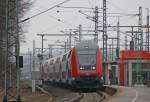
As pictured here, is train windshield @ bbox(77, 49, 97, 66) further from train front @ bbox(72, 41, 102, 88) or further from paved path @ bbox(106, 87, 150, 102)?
paved path @ bbox(106, 87, 150, 102)

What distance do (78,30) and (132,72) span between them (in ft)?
53.1

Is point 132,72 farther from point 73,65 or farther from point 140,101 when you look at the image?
point 140,101

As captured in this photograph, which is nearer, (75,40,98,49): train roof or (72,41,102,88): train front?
(72,41,102,88): train front

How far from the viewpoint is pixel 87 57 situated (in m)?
42.2

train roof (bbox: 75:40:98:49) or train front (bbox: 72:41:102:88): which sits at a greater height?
train roof (bbox: 75:40:98:49)

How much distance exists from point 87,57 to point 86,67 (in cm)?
83

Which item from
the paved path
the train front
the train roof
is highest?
the train roof

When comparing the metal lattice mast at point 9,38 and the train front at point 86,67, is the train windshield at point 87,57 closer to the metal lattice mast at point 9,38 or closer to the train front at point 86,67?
the train front at point 86,67

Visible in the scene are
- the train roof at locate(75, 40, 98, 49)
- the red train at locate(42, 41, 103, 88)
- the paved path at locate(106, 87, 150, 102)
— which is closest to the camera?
the paved path at locate(106, 87, 150, 102)

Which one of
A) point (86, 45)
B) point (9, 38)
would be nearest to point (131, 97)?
point (9, 38)

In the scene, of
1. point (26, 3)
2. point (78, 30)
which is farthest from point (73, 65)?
point (78, 30)

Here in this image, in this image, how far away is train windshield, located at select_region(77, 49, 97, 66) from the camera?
138 feet

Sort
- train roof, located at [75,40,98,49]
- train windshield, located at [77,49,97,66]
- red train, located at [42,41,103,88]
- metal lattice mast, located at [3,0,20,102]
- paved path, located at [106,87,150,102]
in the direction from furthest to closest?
train roof, located at [75,40,98,49]
train windshield, located at [77,49,97,66]
red train, located at [42,41,103,88]
paved path, located at [106,87,150,102]
metal lattice mast, located at [3,0,20,102]

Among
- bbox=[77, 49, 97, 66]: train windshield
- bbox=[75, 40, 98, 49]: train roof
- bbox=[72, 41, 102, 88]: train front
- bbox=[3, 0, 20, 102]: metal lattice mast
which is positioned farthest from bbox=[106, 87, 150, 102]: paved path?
bbox=[75, 40, 98, 49]: train roof
